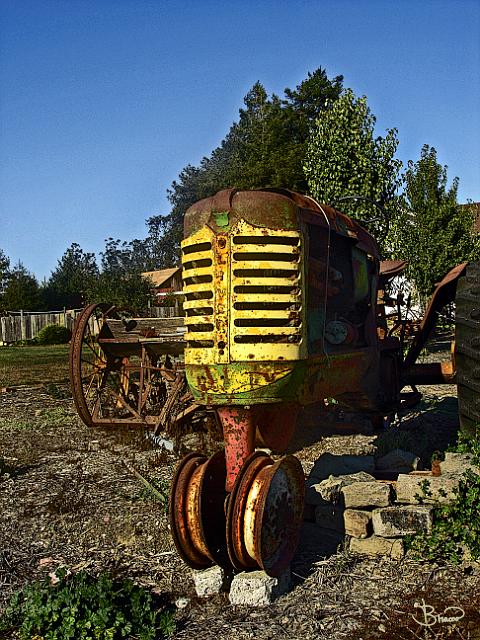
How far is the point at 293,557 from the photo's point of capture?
12.6 ft

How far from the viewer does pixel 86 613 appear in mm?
3230

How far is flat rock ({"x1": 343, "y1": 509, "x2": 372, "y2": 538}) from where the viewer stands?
4086 millimetres

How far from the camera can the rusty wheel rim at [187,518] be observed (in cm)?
363

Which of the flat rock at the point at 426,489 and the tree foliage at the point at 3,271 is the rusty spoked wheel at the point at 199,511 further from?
the tree foliage at the point at 3,271

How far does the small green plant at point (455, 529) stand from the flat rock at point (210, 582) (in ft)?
3.70

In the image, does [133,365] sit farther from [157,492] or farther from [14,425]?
[157,492]

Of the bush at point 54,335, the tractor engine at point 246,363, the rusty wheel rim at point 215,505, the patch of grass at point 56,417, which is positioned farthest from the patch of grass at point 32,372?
the bush at point 54,335

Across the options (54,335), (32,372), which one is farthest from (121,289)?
(32,372)

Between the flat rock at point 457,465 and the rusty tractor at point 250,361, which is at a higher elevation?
the rusty tractor at point 250,361

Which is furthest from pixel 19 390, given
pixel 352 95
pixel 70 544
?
pixel 352 95

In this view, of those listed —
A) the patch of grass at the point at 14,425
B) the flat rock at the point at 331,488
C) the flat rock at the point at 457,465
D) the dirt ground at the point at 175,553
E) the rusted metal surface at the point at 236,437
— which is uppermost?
the rusted metal surface at the point at 236,437

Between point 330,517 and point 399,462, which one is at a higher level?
point 399,462

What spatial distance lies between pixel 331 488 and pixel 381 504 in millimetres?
435

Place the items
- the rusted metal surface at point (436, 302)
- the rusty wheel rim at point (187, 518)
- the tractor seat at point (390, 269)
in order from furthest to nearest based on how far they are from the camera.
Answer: the tractor seat at point (390, 269) < the rusted metal surface at point (436, 302) < the rusty wheel rim at point (187, 518)
